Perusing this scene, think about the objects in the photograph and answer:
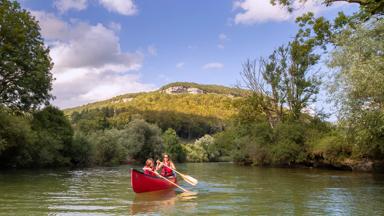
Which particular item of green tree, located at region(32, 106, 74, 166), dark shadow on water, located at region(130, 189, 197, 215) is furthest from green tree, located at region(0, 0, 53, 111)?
dark shadow on water, located at region(130, 189, 197, 215)

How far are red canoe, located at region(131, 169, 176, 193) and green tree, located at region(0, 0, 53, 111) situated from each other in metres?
13.3

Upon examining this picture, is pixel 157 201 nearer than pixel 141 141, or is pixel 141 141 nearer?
pixel 157 201

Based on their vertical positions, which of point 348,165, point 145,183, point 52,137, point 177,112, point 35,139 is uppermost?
point 177,112

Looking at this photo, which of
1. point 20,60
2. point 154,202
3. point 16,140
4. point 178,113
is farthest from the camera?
point 178,113

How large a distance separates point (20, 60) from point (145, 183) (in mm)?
14212

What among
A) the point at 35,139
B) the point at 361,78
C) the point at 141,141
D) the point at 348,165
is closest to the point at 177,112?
the point at 141,141

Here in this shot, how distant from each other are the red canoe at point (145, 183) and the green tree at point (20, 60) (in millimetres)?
13252

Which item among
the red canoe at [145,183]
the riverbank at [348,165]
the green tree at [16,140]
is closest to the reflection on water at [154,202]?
the red canoe at [145,183]

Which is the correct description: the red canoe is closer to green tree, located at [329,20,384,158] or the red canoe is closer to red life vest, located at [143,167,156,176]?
red life vest, located at [143,167,156,176]

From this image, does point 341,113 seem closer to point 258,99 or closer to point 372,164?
point 372,164

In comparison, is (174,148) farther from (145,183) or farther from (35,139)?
(145,183)

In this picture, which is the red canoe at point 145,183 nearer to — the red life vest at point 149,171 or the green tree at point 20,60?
the red life vest at point 149,171

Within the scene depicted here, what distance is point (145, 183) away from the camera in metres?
17.9

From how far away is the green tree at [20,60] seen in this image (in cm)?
2616
